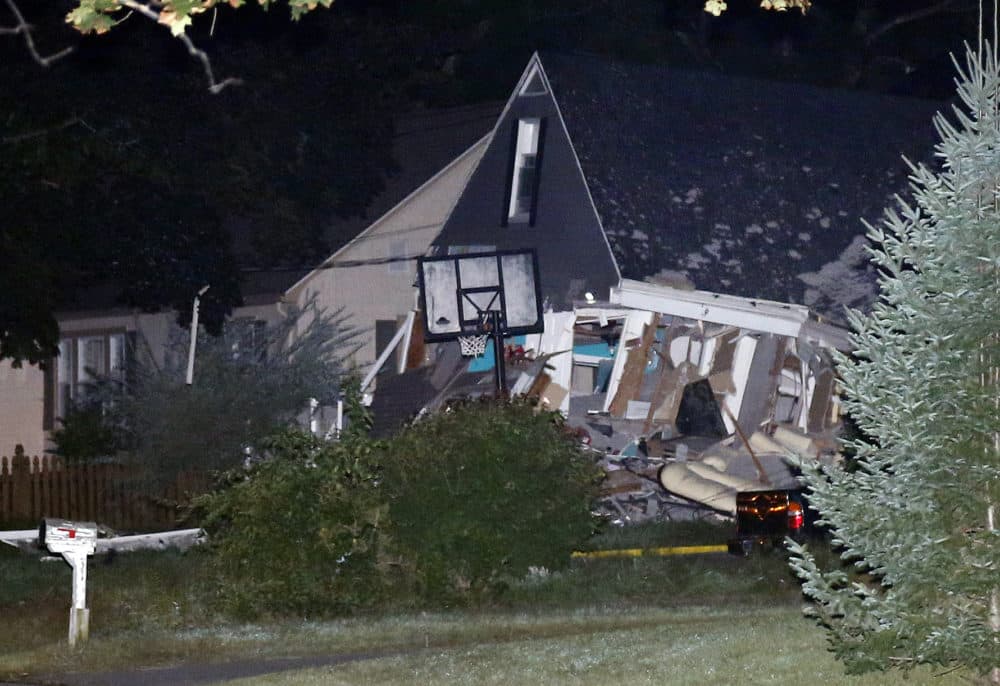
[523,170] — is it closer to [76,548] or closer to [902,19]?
[76,548]

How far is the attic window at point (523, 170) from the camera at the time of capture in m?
24.8

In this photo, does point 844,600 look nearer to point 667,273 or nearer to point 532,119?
point 667,273

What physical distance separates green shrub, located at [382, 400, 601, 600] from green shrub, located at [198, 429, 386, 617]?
340 mm

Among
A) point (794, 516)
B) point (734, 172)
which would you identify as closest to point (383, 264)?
point (734, 172)

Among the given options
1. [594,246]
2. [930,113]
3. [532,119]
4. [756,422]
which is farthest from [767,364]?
[930,113]

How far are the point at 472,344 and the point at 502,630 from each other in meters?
11.1

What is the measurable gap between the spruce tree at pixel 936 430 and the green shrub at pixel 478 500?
235 inches

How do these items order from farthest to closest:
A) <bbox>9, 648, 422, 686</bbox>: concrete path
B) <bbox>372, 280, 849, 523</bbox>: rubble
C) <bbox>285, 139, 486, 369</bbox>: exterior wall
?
<bbox>285, 139, 486, 369</bbox>: exterior wall < <bbox>372, 280, 849, 523</bbox>: rubble < <bbox>9, 648, 422, 686</bbox>: concrete path

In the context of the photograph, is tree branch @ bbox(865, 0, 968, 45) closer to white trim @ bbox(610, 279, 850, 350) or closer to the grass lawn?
white trim @ bbox(610, 279, 850, 350)

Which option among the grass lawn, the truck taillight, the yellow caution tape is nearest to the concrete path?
the grass lawn

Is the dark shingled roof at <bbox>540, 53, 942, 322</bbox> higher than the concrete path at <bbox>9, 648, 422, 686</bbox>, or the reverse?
the dark shingled roof at <bbox>540, 53, 942, 322</bbox>

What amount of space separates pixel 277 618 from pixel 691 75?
50.7 ft

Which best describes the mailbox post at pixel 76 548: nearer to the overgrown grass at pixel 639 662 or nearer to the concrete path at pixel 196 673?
the concrete path at pixel 196 673

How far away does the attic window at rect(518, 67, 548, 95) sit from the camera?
24641 millimetres
